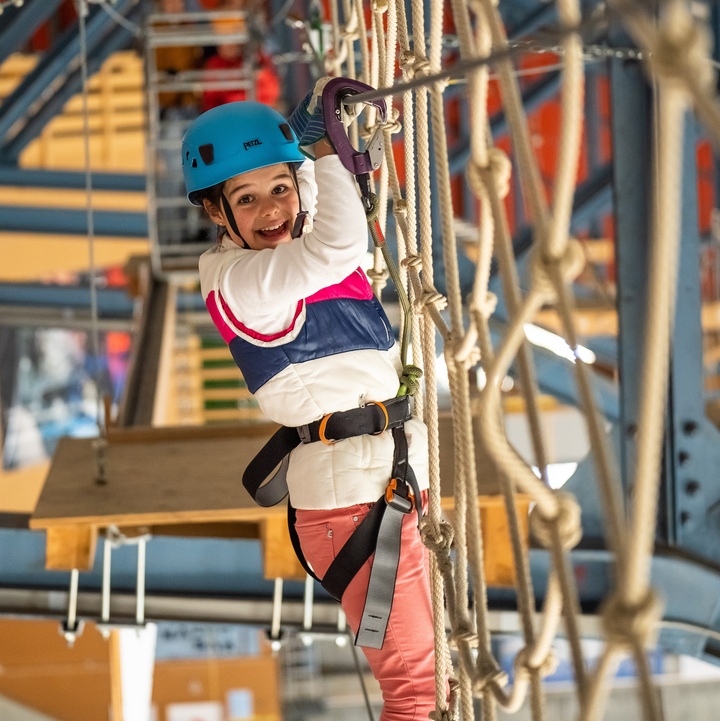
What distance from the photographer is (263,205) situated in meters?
1.82

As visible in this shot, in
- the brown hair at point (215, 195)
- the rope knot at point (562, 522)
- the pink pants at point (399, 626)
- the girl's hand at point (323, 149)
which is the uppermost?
the girl's hand at point (323, 149)

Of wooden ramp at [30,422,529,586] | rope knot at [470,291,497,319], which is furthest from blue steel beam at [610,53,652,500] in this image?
rope knot at [470,291,497,319]

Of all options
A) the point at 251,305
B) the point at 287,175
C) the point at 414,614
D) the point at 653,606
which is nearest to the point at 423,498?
the point at 414,614

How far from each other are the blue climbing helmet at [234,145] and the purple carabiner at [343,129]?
262 millimetres

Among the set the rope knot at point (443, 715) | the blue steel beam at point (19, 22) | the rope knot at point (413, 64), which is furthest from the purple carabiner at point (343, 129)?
the blue steel beam at point (19, 22)

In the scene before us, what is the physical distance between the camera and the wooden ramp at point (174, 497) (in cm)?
248

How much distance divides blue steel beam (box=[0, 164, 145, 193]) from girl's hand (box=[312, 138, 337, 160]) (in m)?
5.64

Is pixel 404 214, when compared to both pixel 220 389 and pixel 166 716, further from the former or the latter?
pixel 166 716

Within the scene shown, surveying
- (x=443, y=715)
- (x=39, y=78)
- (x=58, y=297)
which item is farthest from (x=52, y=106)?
(x=443, y=715)

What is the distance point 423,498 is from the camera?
1.96 m

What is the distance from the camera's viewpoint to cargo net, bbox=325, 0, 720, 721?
713 millimetres

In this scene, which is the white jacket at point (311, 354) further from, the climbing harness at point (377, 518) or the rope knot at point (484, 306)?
the rope knot at point (484, 306)

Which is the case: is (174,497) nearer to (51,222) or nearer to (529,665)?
(529,665)

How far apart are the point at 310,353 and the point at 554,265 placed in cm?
87
